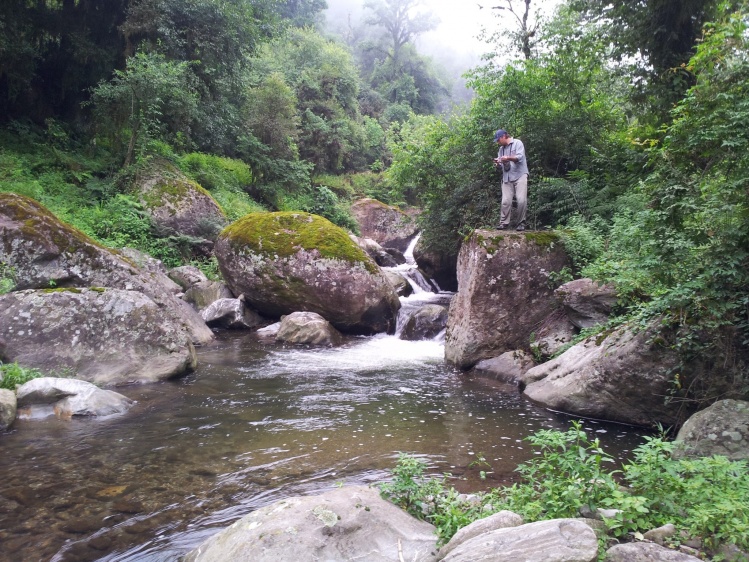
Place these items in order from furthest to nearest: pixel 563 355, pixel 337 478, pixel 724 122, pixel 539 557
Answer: pixel 563 355
pixel 724 122
pixel 337 478
pixel 539 557

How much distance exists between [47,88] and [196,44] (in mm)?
5244

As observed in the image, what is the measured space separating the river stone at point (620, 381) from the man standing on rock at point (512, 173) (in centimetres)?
334

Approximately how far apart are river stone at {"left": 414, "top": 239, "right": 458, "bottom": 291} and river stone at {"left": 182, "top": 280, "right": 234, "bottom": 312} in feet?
20.7

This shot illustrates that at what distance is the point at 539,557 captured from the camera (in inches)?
89.7

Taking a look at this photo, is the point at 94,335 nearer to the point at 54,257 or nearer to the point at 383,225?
the point at 54,257

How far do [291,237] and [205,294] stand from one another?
2.98m

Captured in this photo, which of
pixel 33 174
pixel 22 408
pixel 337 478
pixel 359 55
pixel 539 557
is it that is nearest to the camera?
pixel 539 557

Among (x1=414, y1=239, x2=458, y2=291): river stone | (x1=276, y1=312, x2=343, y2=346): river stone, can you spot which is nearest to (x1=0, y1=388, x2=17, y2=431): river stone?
(x1=276, y1=312, x2=343, y2=346): river stone

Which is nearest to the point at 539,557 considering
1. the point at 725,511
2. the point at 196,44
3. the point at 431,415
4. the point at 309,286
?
the point at 725,511

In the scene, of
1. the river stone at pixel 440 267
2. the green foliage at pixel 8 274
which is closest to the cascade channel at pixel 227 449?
the green foliage at pixel 8 274

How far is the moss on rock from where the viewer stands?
12.2 metres

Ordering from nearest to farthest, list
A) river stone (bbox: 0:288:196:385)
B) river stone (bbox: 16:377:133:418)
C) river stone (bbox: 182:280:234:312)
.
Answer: river stone (bbox: 16:377:133:418), river stone (bbox: 0:288:196:385), river stone (bbox: 182:280:234:312)

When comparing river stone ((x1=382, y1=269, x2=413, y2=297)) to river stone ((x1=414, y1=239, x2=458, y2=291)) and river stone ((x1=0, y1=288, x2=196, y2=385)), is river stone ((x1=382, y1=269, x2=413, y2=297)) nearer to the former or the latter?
river stone ((x1=414, y1=239, x2=458, y2=291))

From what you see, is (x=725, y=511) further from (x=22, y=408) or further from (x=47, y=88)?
(x=47, y=88)
